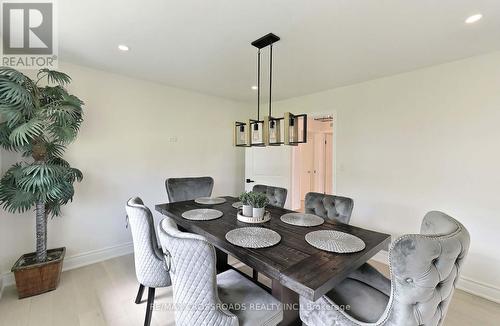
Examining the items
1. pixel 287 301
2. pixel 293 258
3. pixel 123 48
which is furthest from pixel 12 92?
pixel 287 301

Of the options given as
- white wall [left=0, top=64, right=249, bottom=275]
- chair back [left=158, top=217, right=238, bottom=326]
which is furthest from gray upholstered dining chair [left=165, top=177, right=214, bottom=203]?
chair back [left=158, top=217, right=238, bottom=326]

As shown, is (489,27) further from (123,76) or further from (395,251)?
(123,76)

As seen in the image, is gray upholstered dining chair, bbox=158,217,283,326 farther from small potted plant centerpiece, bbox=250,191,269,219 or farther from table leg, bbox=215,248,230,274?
table leg, bbox=215,248,230,274

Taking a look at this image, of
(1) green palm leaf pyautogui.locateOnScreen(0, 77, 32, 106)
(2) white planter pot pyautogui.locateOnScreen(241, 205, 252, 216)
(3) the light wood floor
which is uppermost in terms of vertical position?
(1) green palm leaf pyautogui.locateOnScreen(0, 77, 32, 106)

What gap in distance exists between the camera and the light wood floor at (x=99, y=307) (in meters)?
1.82

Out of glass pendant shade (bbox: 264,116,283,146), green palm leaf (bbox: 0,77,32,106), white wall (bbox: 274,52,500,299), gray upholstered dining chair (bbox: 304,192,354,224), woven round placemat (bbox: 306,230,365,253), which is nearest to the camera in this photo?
woven round placemat (bbox: 306,230,365,253)

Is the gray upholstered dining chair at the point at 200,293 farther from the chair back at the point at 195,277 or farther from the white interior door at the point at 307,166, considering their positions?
the white interior door at the point at 307,166

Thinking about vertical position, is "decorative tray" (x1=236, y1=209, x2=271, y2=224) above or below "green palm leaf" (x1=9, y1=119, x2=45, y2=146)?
below

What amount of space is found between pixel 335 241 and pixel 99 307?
2.18 metres

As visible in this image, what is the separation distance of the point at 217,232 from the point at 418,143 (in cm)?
267

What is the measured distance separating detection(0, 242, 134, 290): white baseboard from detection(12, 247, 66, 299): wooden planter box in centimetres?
39

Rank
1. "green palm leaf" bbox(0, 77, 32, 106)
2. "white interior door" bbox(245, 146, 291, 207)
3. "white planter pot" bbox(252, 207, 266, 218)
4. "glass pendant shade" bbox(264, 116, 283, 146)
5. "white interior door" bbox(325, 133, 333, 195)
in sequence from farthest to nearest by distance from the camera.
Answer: "white interior door" bbox(325, 133, 333, 195) < "white interior door" bbox(245, 146, 291, 207) < "glass pendant shade" bbox(264, 116, 283, 146) < "white planter pot" bbox(252, 207, 266, 218) < "green palm leaf" bbox(0, 77, 32, 106)

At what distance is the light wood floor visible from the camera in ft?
5.96

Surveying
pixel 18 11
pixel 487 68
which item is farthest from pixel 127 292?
pixel 487 68
